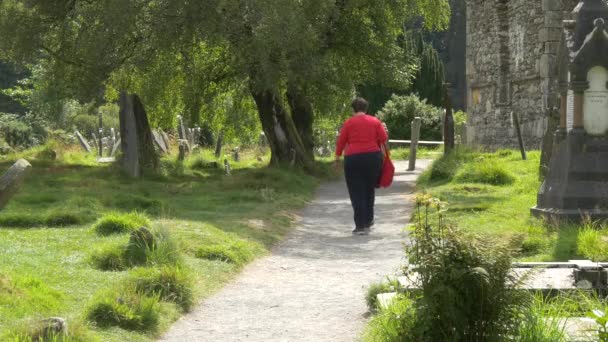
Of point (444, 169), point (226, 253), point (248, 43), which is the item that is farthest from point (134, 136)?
point (226, 253)

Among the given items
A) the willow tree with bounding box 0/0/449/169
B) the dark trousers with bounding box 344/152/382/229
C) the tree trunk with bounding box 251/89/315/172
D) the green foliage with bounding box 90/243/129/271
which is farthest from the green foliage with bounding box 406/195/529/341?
the tree trunk with bounding box 251/89/315/172

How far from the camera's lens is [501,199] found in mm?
15664

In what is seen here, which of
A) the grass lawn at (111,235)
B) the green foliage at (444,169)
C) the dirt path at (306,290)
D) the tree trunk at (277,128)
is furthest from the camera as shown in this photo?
the tree trunk at (277,128)

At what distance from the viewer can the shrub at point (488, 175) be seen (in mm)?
18423

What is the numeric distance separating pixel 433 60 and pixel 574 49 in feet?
129

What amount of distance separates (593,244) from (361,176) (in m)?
4.29

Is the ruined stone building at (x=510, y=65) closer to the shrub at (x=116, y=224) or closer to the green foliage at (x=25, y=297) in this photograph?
the shrub at (x=116, y=224)

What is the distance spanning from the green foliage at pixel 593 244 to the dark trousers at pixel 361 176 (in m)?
3.69

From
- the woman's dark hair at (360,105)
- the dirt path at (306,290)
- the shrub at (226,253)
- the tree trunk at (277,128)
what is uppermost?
the woman's dark hair at (360,105)

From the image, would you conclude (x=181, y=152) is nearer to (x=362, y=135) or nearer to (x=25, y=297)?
(x=362, y=135)

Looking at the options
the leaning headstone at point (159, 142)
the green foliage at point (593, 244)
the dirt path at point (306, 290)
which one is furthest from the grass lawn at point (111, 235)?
the green foliage at point (593, 244)

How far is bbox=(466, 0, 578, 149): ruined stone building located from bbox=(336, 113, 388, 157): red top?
1138cm

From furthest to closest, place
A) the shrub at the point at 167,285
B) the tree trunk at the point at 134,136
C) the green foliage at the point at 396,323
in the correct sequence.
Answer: the tree trunk at the point at 134,136 → the shrub at the point at 167,285 → the green foliage at the point at 396,323

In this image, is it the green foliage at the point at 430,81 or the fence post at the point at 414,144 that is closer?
the fence post at the point at 414,144
